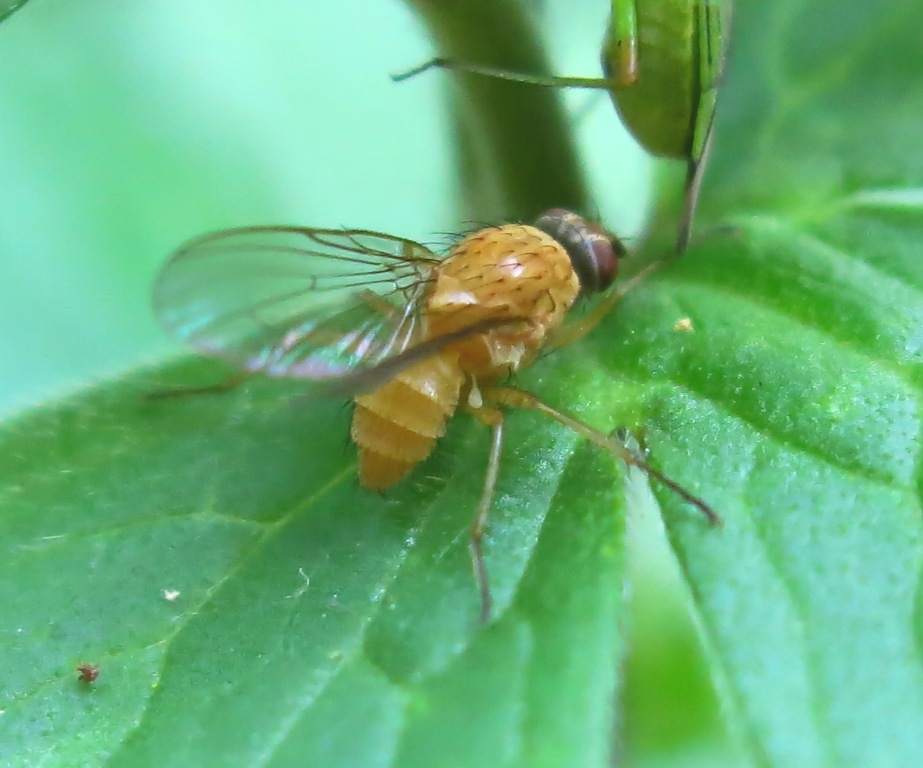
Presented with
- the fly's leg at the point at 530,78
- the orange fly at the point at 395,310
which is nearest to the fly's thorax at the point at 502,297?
the orange fly at the point at 395,310

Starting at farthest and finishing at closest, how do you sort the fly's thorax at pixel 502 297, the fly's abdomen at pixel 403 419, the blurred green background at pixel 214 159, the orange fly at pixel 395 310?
the blurred green background at pixel 214 159 < the fly's thorax at pixel 502 297 < the orange fly at pixel 395 310 < the fly's abdomen at pixel 403 419

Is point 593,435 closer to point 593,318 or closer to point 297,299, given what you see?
point 593,318

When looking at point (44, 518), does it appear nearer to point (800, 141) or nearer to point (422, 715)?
point (422, 715)

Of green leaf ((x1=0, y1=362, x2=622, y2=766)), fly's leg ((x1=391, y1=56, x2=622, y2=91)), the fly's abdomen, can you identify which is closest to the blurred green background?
fly's leg ((x1=391, y1=56, x2=622, y2=91))

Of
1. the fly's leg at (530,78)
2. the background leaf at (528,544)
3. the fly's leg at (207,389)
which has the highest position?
the fly's leg at (530,78)

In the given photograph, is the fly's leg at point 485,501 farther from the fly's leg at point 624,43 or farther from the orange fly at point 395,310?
the fly's leg at point 624,43
